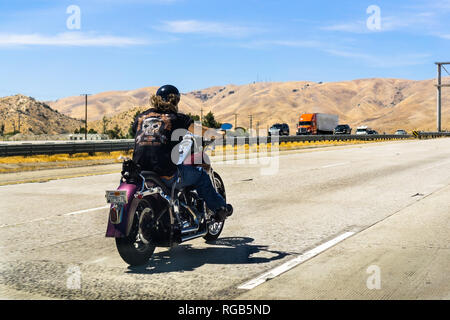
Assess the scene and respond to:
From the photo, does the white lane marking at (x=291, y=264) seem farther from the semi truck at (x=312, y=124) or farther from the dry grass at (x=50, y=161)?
the semi truck at (x=312, y=124)

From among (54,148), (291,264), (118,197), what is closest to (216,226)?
(291,264)

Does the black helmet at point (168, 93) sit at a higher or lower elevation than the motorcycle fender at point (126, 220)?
higher

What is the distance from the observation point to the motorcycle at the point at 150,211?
236 inches

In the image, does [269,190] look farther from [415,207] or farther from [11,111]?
[11,111]

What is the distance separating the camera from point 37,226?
29.5 ft

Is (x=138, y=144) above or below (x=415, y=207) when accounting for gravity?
above

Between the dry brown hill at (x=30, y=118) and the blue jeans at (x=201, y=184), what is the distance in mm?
135055

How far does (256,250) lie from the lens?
23.9 feet

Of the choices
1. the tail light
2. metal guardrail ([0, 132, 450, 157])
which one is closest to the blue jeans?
the tail light

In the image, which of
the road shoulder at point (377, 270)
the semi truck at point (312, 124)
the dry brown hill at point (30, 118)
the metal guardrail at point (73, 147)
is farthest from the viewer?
the dry brown hill at point (30, 118)

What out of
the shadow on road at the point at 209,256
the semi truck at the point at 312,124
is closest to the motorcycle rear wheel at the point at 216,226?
the shadow on road at the point at 209,256

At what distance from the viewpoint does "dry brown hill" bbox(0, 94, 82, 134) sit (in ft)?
458
